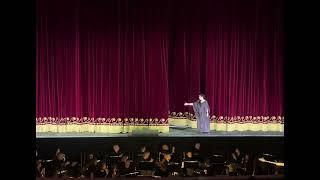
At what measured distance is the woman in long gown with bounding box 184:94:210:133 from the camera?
12.1 metres

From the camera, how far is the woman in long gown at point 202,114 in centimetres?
1205

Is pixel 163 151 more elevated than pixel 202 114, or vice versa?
pixel 202 114

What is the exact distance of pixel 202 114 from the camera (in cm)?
1214

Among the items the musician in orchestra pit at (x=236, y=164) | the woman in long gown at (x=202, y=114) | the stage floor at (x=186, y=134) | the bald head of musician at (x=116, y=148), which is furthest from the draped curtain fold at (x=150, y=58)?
the musician in orchestra pit at (x=236, y=164)

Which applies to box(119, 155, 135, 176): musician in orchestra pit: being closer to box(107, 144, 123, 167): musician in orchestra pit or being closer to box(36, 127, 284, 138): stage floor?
box(107, 144, 123, 167): musician in orchestra pit

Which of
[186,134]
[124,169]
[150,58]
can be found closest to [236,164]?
[186,134]

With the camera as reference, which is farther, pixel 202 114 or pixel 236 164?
pixel 202 114

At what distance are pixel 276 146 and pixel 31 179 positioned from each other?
10.1 m

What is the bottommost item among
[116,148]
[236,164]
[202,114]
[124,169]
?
[124,169]

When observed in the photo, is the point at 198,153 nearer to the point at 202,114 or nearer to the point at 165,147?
the point at 165,147

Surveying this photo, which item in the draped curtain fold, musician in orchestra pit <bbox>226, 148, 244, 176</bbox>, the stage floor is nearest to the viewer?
musician in orchestra pit <bbox>226, 148, 244, 176</bbox>

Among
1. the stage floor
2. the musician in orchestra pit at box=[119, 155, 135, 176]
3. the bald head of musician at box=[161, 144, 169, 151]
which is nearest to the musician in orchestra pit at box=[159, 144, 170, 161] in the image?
the bald head of musician at box=[161, 144, 169, 151]

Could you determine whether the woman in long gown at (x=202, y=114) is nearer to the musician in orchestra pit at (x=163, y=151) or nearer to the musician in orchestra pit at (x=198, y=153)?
the musician in orchestra pit at (x=198, y=153)

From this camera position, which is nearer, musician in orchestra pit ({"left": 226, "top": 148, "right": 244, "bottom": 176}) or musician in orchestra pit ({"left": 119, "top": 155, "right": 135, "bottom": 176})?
musician in orchestra pit ({"left": 226, "top": 148, "right": 244, "bottom": 176})
